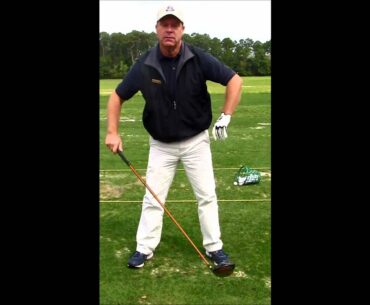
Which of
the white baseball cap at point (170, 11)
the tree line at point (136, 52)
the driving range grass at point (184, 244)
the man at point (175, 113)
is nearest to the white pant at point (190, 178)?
the man at point (175, 113)

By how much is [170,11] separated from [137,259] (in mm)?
2125

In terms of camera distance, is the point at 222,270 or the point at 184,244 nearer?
the point at 222,270

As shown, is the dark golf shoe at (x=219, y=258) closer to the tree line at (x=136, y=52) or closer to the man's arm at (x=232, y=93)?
the man's arm at (x=232, y=93)

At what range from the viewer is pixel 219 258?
4.02 m

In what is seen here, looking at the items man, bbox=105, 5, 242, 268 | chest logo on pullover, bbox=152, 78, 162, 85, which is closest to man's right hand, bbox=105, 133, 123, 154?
man, bbox=105, 5, 242, 268

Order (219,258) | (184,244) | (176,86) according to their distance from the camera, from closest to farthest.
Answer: (176,86)
(219,258)
(184,244)

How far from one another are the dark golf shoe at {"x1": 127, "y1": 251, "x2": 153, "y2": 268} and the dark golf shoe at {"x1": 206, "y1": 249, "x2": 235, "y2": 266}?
1.92ft

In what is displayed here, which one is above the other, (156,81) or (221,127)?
(156,81)

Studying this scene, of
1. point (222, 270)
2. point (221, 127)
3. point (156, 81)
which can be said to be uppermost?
point (156, 81)

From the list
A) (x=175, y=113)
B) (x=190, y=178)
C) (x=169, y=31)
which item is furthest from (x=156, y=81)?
(x=190, y=178)

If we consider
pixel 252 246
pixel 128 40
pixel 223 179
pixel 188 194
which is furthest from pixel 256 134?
pixel 128 40

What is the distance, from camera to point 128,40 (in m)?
26.2

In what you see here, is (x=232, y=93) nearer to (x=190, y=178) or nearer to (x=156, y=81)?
(x=156, y=81)

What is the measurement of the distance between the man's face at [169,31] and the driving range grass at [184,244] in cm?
191
